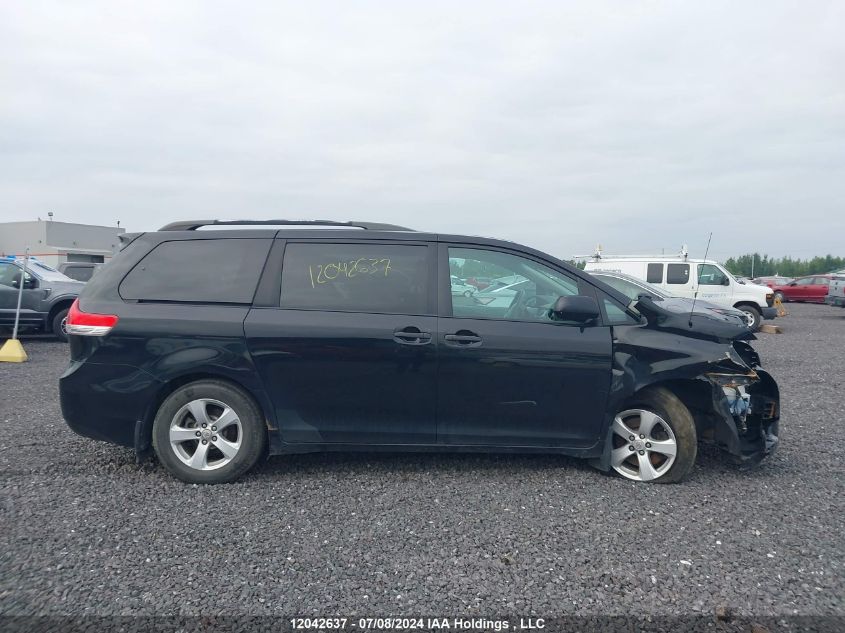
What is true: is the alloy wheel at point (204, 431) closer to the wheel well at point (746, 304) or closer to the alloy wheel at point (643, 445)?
the alloy wheel at point (643, 445)

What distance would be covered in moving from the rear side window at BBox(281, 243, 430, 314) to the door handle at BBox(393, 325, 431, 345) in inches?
6.0

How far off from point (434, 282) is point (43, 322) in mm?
10066

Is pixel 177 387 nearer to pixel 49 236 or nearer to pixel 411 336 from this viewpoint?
pixel 411 336

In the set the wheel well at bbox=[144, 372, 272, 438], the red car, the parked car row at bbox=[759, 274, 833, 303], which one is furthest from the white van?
the red car

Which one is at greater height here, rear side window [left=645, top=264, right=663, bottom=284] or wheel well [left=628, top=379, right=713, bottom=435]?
rear side window [left=645, top=264, right=663, bottom=284]

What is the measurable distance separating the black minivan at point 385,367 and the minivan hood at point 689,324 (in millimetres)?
15

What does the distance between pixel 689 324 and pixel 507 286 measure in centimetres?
132

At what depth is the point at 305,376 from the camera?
13.8ft

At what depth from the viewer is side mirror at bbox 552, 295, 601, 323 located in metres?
4.16

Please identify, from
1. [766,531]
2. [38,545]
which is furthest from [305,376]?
[766,531]

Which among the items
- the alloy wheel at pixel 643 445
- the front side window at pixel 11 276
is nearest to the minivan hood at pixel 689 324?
the alloy wheel at pixel 643 445

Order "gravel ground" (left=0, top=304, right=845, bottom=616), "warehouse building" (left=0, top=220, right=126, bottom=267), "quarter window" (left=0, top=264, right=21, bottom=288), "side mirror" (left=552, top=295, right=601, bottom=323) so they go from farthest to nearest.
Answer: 1. "warehouse building" (left=0, top=220, right=126, bottom=267)
2. "quarter window" (left=0, top=264, right=21, bottom=288)
3. "side mirror" (left=552, top=295, right=601, bottom=323)
4. "gravel ground" (left=0, top=304, right=845, bottom=616)

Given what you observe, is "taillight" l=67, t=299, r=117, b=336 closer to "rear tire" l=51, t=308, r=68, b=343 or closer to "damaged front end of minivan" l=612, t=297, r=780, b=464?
"damaged front end of minivan" l=612, t=297, r=780, b=464

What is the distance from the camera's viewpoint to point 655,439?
433cm
